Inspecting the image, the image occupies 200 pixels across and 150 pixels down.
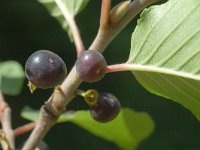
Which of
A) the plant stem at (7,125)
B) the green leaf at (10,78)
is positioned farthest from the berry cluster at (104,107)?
the green leaf at (10,78)

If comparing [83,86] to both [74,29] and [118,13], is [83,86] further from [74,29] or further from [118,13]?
[118,13]

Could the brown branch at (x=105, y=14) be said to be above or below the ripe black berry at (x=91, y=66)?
above

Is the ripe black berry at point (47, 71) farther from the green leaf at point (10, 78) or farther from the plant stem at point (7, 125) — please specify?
the green leaf at point (10, 78)

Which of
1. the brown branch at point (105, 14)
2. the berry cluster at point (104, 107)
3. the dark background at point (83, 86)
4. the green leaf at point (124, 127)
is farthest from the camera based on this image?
the dark background at point (83, 86)

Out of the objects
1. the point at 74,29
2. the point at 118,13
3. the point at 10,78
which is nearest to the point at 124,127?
the point at 10,78

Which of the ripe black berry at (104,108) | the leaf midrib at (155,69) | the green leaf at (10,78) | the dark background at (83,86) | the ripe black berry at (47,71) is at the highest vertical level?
the ripe black berry at (47,71)

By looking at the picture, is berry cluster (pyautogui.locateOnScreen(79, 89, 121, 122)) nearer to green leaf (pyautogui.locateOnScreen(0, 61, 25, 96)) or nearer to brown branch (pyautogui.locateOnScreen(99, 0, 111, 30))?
brown branch (pyautogui.locateOnScreen(99, 0, 111, 30))
